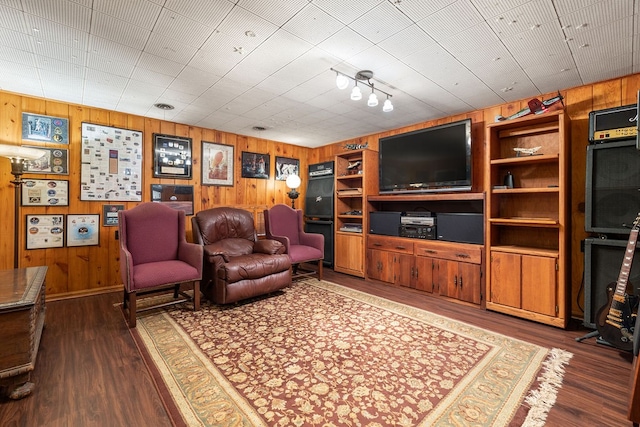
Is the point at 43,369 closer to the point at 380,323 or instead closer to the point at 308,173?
the point at 380,323

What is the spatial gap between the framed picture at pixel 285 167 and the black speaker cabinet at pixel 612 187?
436 centimetres

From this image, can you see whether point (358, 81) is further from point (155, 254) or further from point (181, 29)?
point (155, 254)

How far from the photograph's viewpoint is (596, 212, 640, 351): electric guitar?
2117 mm

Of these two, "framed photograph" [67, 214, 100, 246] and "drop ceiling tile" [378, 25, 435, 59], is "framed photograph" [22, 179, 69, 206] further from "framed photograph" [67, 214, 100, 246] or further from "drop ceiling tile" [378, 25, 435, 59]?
"drop ceiling tile" [378, 25, 435, 59]

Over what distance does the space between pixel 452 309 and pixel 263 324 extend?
2.06m

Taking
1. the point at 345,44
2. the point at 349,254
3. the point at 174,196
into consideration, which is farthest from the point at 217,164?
the point at 345,44

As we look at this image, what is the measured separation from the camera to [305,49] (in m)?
2.29

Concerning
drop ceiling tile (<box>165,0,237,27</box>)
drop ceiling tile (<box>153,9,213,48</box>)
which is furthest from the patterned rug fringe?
drop ceiling tile (<box>153,9,213,48</box>)

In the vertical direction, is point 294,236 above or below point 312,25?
below

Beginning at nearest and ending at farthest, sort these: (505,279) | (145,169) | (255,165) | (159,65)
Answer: (159,65), (505,279), (145,169), (255,165)

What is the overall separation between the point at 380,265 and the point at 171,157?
11.6ft

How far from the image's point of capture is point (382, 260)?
417cm

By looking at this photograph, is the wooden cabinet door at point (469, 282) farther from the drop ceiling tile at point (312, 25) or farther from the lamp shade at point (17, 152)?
the lamp shade at point (17, 152)

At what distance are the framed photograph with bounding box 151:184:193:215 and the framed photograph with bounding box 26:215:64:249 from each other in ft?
3.51
